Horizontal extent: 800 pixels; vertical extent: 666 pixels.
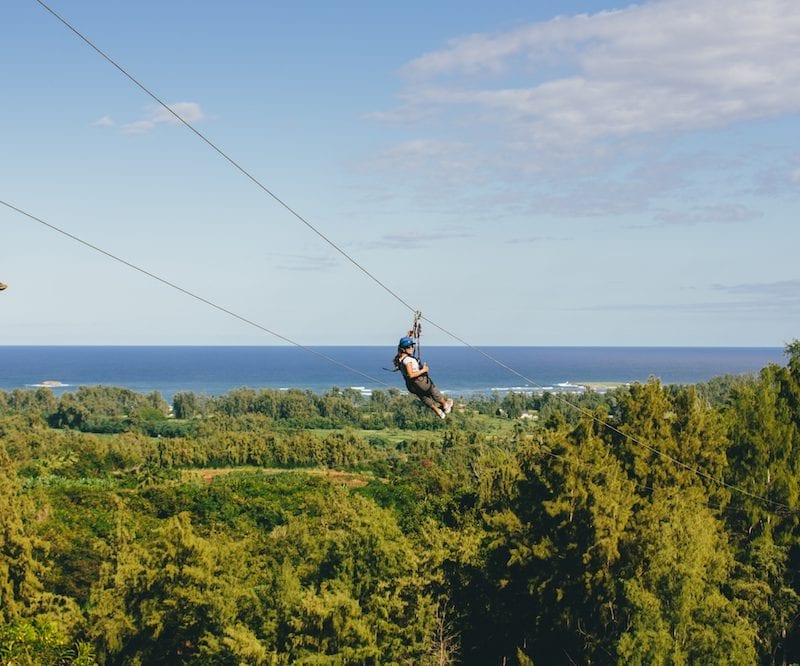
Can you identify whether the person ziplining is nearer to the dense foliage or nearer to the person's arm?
the person's arm

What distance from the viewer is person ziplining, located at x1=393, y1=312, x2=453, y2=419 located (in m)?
18.1

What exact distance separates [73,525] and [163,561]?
2760cm

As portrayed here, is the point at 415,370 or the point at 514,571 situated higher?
the point at 415,370

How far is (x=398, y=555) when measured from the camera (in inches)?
1105

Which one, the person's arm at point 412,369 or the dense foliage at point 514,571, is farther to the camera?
the dense foliage at point 514,571

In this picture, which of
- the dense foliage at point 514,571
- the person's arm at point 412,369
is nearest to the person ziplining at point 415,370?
the person's arm at point 412,369

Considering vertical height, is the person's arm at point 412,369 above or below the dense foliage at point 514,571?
above

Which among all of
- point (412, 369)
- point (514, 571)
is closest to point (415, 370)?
point (412, 369)

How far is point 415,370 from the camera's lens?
1850 centimetres

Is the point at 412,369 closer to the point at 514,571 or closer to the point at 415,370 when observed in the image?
the point at 415,370

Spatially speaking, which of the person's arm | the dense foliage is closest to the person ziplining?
the person's arm

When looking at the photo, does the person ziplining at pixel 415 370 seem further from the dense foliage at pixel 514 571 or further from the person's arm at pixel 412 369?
the dense foliage at pixel 514 571

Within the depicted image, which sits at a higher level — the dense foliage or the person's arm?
the person's arm

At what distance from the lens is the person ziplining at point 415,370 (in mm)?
18094
